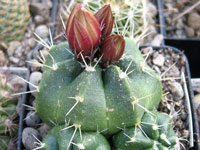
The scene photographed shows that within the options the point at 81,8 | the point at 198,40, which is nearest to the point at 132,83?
the point at 81,8

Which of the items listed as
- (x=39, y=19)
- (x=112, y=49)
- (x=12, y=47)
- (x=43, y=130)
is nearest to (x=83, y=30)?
(x=112, y=49)

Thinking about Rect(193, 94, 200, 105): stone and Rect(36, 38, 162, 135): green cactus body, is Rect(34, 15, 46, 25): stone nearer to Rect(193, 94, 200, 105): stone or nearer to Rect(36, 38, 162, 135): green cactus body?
Rect(36, 38, 162, 135): green cactus body

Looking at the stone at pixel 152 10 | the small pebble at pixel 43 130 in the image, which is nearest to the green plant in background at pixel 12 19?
the small pebble at pixel 43 130

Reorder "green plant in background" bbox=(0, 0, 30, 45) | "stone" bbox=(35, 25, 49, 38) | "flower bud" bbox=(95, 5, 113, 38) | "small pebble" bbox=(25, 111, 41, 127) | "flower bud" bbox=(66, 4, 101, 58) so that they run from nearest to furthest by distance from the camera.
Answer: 1. "flower bud" bbox=(66, 4, 101, 58)
2. "flower bud" bbox=(95, 5, 113, 38)
3. "small pebble" bbox=(25, 111, 41, 127)
4. "green plant in background" bbox=(0, 0, 30, 45)
5. "stone" bbox=(35, 25, 49, 38)

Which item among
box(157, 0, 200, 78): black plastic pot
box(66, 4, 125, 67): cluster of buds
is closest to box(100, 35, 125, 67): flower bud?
box(66, 4, 125, 67): cluster of buds

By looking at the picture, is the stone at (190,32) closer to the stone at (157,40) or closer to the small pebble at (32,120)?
the stone at (157,40)
